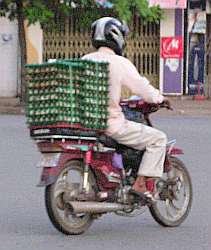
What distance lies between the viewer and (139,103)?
9.13m

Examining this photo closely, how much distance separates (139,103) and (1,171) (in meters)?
4.92

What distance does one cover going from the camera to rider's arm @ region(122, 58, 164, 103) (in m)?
8.88

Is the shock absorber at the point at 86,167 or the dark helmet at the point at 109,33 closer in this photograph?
the shock absorber at the point at 86,167

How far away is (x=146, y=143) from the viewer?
902cm

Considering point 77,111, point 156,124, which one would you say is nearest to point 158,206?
point 77,111

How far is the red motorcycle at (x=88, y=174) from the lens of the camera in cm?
862

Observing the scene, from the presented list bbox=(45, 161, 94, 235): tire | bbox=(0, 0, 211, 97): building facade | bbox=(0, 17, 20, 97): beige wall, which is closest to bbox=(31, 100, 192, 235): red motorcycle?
bbox=(45, 161, 94, 235): tire

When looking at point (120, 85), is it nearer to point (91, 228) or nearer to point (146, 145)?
point (146, 145)

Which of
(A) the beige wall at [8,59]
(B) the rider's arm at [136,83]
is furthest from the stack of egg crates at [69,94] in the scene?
(A) the beige wall at [8,59]

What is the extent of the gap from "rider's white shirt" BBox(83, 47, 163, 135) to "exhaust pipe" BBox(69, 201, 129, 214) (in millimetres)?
602

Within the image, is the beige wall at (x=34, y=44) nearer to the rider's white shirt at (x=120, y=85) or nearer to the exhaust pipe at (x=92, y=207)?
the rider's white shirt at (x=120, y=85)

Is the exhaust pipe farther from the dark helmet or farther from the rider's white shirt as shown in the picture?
the dark helmet

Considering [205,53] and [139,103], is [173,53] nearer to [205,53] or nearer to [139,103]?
[205,53]

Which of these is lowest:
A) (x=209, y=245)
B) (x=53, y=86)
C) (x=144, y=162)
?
(x=209, y=245)
